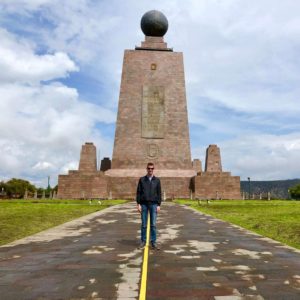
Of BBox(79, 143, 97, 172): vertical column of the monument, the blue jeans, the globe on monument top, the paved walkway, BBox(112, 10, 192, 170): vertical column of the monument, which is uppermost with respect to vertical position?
the globe on monument top

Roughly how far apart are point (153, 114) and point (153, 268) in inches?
1440

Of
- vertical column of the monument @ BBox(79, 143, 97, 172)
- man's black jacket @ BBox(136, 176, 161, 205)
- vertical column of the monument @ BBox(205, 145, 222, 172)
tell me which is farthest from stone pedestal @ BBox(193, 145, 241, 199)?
man's black jacket @ BBox(136, 176, 161, 205)

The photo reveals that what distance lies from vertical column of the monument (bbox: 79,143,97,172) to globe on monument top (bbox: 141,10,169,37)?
14655mm

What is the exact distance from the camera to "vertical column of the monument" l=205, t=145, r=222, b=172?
43781 mm

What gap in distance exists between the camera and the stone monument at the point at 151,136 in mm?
39812

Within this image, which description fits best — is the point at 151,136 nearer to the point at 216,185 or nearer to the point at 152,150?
the point at 152,150

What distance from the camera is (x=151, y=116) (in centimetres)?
4275

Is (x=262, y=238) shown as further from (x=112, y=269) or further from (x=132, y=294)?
(x=132, y=294)

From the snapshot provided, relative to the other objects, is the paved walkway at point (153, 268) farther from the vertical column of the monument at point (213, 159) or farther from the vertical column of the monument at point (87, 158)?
the vertical column of the monument at point (213, 159)

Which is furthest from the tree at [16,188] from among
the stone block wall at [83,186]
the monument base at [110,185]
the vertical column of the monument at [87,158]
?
the monument base at [110,185]

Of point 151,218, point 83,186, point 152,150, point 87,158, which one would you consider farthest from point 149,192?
point 87,158

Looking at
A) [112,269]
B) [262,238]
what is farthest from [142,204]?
[262,238]

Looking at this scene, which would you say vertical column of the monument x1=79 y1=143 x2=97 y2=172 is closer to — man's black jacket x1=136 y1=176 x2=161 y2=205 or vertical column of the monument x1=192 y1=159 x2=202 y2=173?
vertical column of the monument x1=192 y1=159 x2=202 y2=173

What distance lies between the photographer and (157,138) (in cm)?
4259
